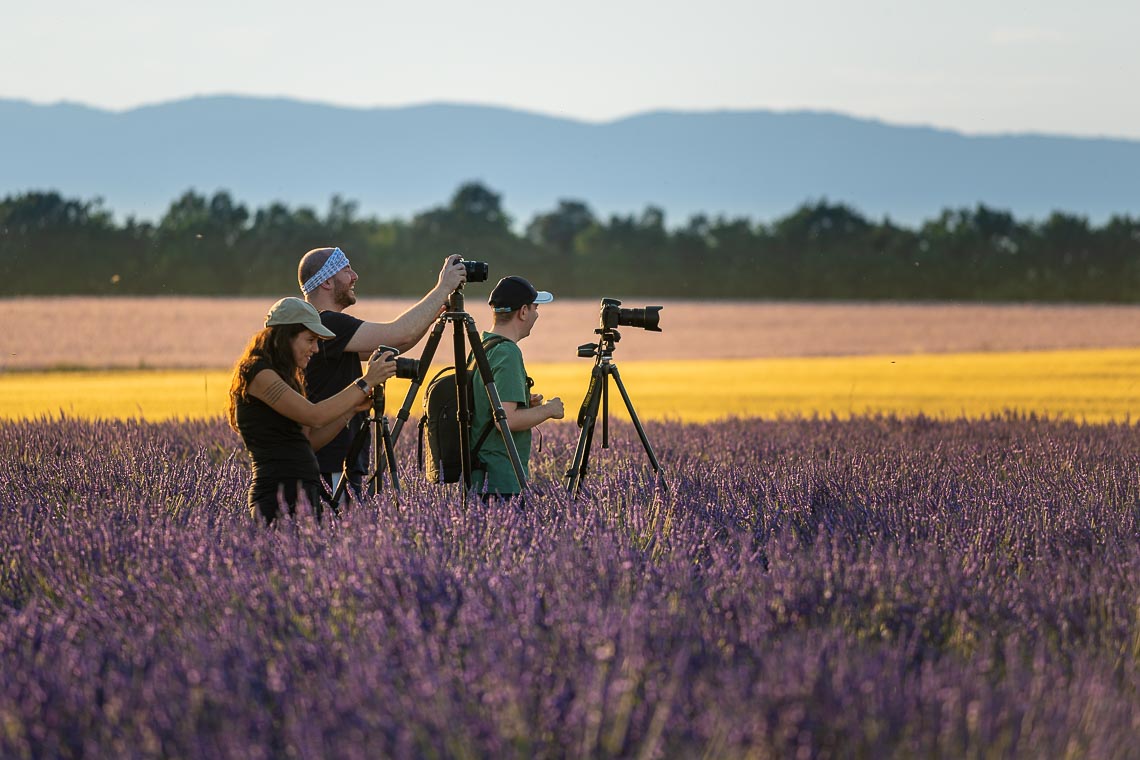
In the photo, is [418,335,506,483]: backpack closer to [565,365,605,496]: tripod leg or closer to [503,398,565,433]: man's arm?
[503,398,565,433]: man's arm

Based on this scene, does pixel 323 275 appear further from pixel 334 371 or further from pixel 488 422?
pixel 488 422

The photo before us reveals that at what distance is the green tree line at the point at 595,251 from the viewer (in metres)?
42.3

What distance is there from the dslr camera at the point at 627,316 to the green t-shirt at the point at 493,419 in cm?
49

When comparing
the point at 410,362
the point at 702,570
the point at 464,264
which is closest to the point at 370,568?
the point at 702,570

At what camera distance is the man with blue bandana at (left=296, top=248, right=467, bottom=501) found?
536cm

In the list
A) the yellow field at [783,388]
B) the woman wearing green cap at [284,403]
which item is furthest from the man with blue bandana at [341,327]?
the yellow field at [783,388]

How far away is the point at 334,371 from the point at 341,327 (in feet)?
0.67

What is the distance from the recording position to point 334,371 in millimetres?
5582

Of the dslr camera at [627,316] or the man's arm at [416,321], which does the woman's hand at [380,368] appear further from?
the dslr camera at [627,316]

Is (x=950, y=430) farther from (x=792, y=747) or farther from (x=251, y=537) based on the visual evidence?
(x=792, y=747)

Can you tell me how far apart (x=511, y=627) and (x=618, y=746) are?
619 mm

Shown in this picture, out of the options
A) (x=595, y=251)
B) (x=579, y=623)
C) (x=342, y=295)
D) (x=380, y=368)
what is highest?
(x=595, y=251)

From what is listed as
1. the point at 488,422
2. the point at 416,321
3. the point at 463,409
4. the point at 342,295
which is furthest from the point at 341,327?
the point at 488,422

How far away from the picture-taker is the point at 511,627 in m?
3.02
